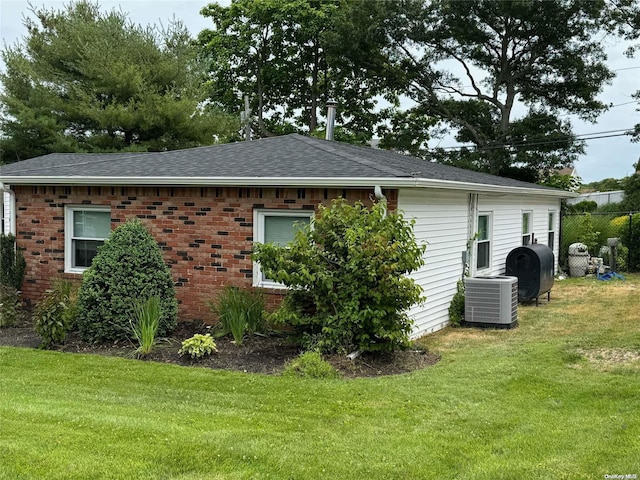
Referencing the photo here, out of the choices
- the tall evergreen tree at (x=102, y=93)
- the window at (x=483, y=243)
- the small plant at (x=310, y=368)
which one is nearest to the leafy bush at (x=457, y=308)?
the window at (x=483, y=243)

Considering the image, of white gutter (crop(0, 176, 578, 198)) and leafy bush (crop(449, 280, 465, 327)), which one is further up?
white gutter (crop(0, 176, 578, 198))

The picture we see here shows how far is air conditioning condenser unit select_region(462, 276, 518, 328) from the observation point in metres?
10.2

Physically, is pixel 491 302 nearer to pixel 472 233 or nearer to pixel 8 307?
pixel 472 233

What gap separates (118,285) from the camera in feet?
27.5

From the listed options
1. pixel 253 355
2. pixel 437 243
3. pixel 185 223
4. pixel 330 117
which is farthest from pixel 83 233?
pixel 330 117

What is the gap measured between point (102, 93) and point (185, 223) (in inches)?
638

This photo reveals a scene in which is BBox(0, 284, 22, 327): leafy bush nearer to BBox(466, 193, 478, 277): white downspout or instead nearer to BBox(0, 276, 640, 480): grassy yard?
BBox(0, 276, 640, 480): grassy yard

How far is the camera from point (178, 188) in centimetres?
980

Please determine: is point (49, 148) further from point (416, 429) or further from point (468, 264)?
point (416, 429)

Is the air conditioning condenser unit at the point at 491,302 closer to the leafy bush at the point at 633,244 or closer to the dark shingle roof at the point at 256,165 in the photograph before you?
the dark shingle roof at the point at 256,165

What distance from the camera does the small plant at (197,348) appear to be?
7574mm

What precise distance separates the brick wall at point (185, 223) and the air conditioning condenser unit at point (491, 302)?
268 centimetres

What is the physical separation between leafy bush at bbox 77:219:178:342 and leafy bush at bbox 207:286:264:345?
789mm

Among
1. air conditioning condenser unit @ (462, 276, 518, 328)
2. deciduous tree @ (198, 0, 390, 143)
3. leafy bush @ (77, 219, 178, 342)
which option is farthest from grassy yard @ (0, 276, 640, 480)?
deciduous tree @ (198, 0, 390, 143)
